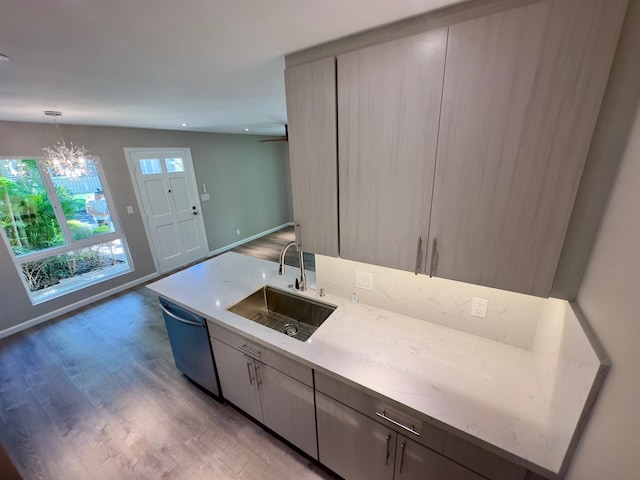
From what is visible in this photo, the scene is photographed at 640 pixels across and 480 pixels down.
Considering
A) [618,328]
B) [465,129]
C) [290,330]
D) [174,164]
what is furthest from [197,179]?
[618,328]

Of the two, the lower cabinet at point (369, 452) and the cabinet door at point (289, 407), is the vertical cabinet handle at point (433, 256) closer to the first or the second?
the lower cabinet at point (369, 452)

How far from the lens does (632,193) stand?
0.69 metres

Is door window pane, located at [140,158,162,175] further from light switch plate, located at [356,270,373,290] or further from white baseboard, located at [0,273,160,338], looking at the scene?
light switch plate, located at [356,270,373,290]

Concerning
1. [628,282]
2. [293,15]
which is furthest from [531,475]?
[293,15]

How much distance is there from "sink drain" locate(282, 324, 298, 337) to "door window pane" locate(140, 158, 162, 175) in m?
3.80

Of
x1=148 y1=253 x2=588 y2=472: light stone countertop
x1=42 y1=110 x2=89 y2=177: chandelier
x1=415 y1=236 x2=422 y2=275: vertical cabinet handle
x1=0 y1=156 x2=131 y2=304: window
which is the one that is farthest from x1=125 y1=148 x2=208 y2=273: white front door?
x1=415 y1=236 x2=422 y2=275: vertical cabinet handle

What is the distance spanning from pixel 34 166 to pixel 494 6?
461cm

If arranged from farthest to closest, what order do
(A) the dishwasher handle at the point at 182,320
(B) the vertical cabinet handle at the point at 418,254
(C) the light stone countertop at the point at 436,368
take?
(A) the dishwasher handle at the point at 182,320 < (B) the vertical cabinet handle at the point at 418,254 < (C) the light stone countertop at the point at 436,368

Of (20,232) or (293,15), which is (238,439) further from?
(20,232)

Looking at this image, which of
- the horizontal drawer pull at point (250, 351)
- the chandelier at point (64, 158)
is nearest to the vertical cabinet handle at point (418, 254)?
the horizontal drawer pull at point (250, 351)

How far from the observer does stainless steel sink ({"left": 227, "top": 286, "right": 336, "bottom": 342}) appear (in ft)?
5.82

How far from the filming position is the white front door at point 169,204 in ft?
13.3

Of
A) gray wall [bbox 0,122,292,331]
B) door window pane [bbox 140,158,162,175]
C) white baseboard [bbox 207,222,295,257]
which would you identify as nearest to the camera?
gray wall [bbox 0,122,292,331]

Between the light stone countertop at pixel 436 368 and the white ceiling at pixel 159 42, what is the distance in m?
1.45
